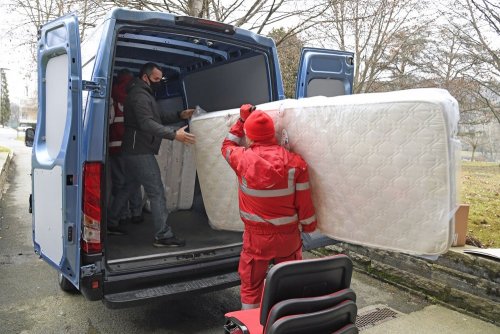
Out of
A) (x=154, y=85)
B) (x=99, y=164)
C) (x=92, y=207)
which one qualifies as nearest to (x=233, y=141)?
(x=99, y=164)

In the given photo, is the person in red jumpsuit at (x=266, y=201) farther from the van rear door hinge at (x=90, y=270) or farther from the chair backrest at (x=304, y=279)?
the van rear door hinge at (x=90, y=270)

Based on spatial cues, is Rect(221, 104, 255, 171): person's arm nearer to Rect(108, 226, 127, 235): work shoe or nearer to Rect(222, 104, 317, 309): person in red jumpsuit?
Rect(222, 104, 317, 309): person in red jumpsuit

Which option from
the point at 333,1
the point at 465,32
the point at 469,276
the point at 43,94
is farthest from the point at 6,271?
the point at 465,32

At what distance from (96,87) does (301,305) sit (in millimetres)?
2015

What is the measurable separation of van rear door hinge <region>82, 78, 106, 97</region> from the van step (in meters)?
1.39

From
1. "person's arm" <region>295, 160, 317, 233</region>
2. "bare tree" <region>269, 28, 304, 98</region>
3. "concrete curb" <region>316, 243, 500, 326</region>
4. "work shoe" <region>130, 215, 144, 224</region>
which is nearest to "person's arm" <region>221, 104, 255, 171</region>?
"person's arm" <region>295, 160, 317, 233</region>

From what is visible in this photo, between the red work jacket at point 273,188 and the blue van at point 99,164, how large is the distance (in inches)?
35.0

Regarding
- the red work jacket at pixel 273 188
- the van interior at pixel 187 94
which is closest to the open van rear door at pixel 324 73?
the van interior at pixel 187 94

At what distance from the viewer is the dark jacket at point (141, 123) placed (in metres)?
3.86

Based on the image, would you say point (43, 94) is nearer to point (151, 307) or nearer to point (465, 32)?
point (151, 307)

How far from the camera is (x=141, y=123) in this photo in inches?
153

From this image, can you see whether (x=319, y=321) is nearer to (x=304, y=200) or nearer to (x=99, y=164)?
(x=304, y=200)

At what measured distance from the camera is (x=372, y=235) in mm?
2395

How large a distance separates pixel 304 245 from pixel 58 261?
1960mm
